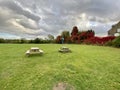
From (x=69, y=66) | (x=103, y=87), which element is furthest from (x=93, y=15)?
(x=103, y=87)

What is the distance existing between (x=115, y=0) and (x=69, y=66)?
408 inches

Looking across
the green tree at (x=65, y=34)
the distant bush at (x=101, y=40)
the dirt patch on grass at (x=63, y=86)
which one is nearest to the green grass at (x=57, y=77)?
the dirt patch on grass at (x=63, y=86)

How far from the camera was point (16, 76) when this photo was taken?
233 inches

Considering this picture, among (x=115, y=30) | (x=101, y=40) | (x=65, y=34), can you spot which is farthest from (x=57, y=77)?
(x=115, y=30)

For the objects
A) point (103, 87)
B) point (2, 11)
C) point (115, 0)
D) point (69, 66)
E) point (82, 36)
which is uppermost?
point (115, 0)

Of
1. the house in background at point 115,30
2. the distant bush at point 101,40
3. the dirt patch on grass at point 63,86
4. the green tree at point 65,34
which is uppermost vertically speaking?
the house in background at point 115,30

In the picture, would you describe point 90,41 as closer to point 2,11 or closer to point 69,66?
point 2,11

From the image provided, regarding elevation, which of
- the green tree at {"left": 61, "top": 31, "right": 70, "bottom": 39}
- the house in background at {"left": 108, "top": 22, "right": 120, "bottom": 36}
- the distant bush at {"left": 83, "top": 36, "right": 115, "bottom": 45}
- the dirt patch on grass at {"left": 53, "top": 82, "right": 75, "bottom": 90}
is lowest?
the dirt patch on grass at {"left": 53, "top": 82, "right": 75, "bottom": 90}

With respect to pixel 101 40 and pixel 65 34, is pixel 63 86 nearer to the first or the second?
pixel 101 40

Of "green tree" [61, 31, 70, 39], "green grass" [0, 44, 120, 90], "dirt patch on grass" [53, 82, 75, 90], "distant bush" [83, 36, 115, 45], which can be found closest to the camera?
"dirt patch on grass" [53, 82, 75, 90]

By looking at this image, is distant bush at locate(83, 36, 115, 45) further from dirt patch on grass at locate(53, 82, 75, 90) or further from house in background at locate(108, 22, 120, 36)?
dirt patch on grass at locate(53, 82, 75, 90)

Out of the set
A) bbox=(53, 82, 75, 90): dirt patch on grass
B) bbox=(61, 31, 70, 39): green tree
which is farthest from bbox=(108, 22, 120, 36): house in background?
bbox=(53, 82, 75, 90): dirt patch on grass

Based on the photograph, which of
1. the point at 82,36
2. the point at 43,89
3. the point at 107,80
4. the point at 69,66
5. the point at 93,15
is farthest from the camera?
the point at 82,36

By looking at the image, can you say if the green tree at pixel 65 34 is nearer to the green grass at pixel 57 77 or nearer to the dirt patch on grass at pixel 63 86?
the green grass at pixel 57 77
